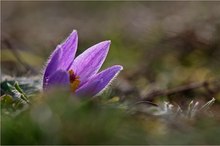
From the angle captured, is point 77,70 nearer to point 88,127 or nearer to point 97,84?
point 97,84

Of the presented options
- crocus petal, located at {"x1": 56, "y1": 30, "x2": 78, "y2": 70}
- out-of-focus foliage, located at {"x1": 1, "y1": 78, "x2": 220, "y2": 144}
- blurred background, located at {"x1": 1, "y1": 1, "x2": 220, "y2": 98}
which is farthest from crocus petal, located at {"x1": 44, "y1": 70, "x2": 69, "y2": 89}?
blurred background, located at {"x1": 1, "y1": 1, "x2": 220, "y2": 98}

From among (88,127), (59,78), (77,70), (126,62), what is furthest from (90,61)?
(126,62)

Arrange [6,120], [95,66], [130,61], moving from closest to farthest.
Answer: [6,120]
[95,66]
[130,61]

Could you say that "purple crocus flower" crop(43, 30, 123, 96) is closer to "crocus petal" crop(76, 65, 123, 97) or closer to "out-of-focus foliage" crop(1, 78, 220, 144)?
"crocus petal" crop(76, 65, 123, 97)

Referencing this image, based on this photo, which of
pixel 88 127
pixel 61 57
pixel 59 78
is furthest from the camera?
pixel 61 57

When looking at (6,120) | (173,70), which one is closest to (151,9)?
(173,70)

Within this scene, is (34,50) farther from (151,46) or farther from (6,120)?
(6,120)

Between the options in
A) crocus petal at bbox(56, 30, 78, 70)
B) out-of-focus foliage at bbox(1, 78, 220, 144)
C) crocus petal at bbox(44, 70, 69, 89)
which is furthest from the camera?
crocus petal at bbox(56, 30, 78, 70)
